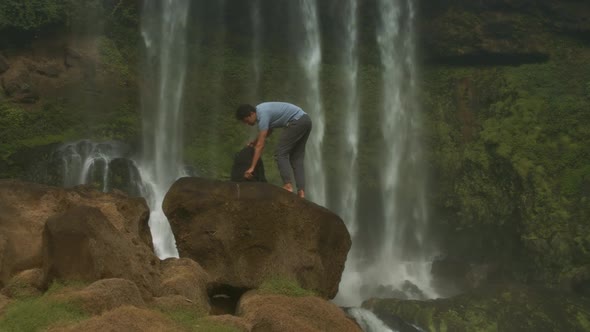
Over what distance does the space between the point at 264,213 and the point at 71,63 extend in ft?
77.0

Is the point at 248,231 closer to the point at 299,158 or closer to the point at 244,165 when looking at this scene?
the point at 244,165

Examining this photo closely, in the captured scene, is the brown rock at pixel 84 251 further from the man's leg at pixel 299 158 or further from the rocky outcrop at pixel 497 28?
the rocky outcrop at pixel 497 28

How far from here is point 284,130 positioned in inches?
388

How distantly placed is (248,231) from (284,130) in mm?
1448

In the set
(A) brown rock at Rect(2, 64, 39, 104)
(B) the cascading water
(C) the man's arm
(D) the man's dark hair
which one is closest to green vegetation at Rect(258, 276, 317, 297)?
(C) the man's arm

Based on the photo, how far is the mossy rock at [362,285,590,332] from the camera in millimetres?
20672

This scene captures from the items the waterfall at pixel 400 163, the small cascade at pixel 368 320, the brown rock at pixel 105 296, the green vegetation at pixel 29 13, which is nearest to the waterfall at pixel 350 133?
the waterfall at pixel 400 163

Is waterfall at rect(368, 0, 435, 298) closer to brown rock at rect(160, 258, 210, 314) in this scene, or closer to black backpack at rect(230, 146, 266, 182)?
black backpack at rect(230, 146, 266, 182)

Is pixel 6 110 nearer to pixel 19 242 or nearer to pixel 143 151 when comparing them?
pixel 143 151

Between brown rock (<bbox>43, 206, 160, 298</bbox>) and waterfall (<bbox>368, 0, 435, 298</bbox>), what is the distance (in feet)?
66.7

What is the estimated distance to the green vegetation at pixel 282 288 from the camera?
8.41 m

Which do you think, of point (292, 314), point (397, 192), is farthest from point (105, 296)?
point (397, 192)

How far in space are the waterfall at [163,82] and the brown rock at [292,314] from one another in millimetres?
22293

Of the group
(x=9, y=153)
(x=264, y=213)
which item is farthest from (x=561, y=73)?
(x=264, y=213)
